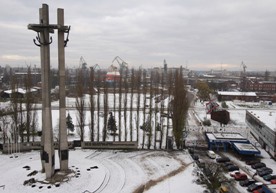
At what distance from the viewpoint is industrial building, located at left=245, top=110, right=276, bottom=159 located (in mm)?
27695

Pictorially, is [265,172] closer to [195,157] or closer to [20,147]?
[195,157]

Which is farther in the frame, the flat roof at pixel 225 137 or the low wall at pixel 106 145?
the flat roof at pixel 225 137

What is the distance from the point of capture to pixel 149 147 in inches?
1078

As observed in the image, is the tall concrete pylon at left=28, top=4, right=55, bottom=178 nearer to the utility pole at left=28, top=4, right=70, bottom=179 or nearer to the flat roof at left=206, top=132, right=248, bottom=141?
the utility pole at left=28, top=4, right=70, bottom=179

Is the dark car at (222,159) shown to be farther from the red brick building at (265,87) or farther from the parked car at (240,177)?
the red brick building at (265,87)

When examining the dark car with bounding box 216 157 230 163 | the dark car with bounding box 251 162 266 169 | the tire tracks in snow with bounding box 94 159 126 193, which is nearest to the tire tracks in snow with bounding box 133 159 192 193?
the tire tracks in snow with bounding box 94 159 126 193

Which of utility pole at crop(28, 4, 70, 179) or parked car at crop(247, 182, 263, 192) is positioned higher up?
utility pole at crop(28, 4, 70, 179)

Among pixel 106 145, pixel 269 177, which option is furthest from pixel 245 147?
pixel 106 145

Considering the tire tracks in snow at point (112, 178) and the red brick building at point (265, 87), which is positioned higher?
the red brick building at point (265, 87)

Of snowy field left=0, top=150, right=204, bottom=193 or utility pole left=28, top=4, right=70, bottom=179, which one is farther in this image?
utility pole left=28, top=4, right=70, bottom=179

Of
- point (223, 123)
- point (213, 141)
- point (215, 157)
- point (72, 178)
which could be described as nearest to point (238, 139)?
point (213, 141)

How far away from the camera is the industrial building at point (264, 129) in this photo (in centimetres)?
2770

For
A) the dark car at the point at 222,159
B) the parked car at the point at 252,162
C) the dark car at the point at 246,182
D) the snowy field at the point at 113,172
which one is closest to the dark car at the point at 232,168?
the snowy field at the point at 113,172

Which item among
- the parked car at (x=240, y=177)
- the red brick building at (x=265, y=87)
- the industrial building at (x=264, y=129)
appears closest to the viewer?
the parked car at (x=240, y=177)
